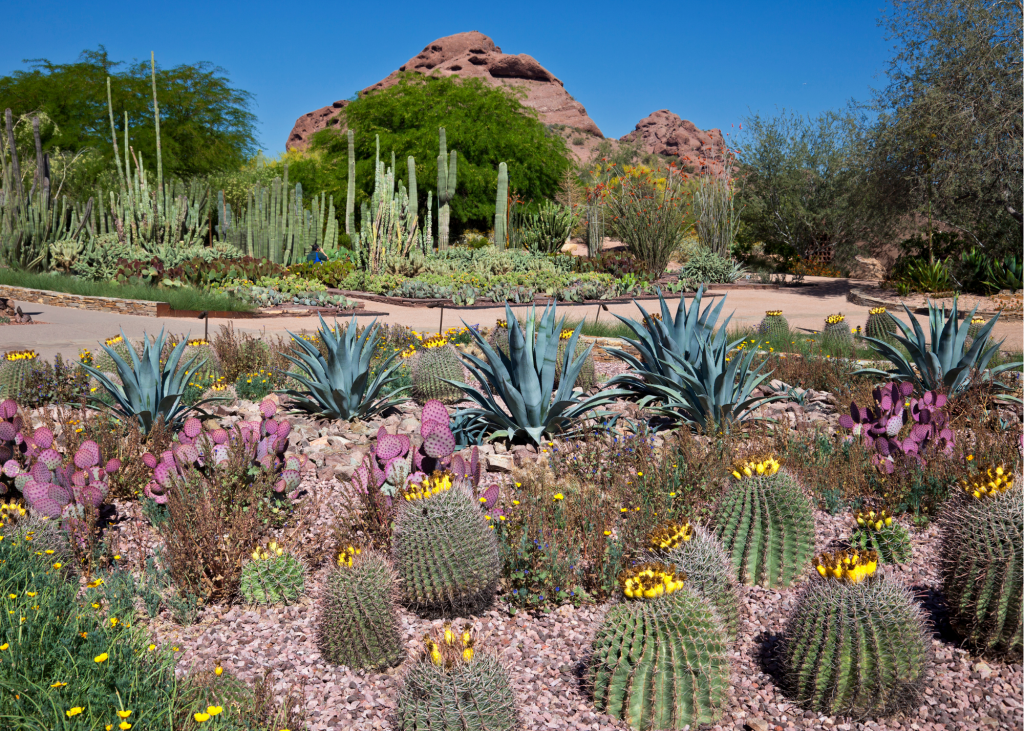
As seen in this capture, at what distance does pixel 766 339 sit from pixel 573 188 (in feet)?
137

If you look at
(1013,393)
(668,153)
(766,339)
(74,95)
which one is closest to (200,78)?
(74,95)

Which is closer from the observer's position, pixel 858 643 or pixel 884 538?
pixel 858 643

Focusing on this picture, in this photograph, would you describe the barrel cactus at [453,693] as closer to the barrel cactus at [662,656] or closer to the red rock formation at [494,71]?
the barrel cactus at [662,656]

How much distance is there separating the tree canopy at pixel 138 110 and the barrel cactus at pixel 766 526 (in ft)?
131

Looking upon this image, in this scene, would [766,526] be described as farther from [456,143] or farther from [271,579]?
[456,143]

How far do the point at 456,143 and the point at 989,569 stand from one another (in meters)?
36.7

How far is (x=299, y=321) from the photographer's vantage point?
42.1ft

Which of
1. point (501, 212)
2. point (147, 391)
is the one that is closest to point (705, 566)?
point (147, 391)

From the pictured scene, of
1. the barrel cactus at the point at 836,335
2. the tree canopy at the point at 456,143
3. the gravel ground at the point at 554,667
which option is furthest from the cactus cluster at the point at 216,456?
the tree canopy at the point at 456,143

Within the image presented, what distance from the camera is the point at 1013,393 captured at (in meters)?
6.24

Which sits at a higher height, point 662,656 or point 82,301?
point 82,301

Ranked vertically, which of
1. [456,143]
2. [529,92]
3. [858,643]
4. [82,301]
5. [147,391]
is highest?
[529,92]

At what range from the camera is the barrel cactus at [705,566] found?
2922 mm

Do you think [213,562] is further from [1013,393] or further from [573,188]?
[573,188]
